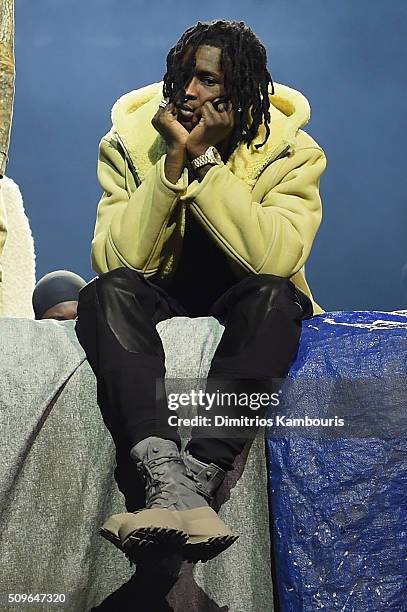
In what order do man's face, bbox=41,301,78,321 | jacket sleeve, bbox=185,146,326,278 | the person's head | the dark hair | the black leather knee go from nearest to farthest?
the black leather knee → jacket sleeve, bbox=185,146,326,278 → the dark hair → man's face, bbox=41,301,78,321 → the person's head

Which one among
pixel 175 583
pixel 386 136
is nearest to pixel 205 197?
pixel 175 583

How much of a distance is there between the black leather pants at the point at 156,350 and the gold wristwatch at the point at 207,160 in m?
0.22

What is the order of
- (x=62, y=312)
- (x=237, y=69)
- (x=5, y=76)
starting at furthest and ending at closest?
(x=62, y=312), (x=5, y=76), (x=237, y=69)

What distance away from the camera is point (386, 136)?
492cm

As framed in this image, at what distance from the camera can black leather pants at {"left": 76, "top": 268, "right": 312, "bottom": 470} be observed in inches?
46.5

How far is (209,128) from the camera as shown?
57.9 inches

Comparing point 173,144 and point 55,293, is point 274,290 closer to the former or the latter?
point 173,144

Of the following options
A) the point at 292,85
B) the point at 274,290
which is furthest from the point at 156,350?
the point at 292,85

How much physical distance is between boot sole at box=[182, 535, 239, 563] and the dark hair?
2.48ft

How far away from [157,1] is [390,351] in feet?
16.7

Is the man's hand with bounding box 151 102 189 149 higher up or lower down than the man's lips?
lower down

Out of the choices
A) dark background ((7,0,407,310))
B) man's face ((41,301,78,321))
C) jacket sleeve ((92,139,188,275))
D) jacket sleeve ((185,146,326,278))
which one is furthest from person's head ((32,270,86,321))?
dark background ((7,0,407,310))

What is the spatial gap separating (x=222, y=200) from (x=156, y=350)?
29 centimetres

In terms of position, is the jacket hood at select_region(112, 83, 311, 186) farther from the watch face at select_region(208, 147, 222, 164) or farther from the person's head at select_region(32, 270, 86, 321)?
the person's head at select_region(32, 270, 86, 321)
